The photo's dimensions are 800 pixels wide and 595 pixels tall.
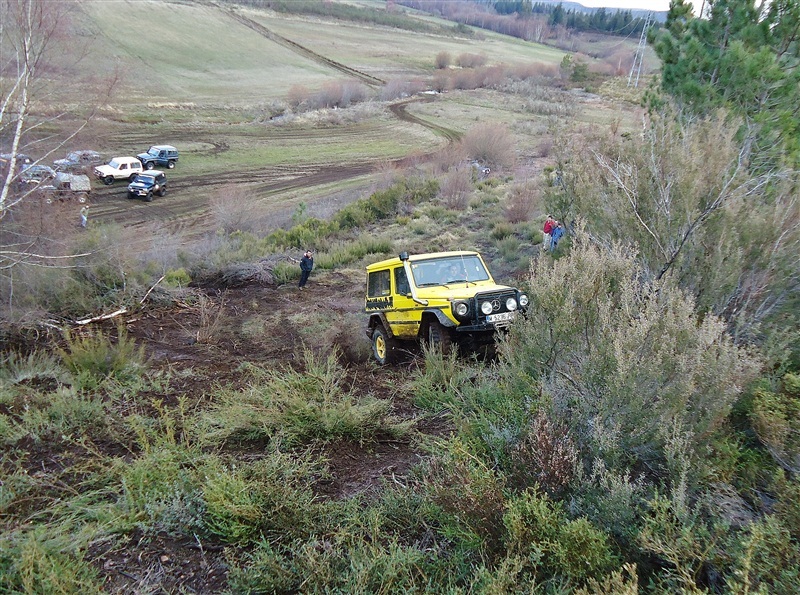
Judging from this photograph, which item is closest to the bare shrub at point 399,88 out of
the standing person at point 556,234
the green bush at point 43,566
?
the standing person at point 556,234

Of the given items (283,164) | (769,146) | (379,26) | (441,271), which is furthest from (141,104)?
(379,26)

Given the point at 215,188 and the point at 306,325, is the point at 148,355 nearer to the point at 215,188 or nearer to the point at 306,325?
the point at 306,325

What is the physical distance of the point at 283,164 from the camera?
40094 millimetres

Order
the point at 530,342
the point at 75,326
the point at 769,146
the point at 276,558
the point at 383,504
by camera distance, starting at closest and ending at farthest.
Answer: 1. the point at 276,558
2. the point at 383,504
3. the point at 530,342
4. the point at 769,146
5. the point at 75,326

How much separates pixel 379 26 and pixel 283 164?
7370 cm

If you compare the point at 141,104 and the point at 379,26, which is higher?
the point at 379,26

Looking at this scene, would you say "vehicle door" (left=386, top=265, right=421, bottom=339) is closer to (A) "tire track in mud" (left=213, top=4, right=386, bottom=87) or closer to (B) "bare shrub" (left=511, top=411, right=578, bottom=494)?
(B) "bare shrub" (left=511, top=411, right=578, bottom=494)

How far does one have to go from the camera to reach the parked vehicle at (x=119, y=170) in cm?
3098

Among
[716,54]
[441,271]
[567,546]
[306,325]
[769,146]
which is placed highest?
[716,54]

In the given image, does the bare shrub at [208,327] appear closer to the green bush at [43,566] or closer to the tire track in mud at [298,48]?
the green bush at [43,566]

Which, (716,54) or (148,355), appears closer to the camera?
(716,54)

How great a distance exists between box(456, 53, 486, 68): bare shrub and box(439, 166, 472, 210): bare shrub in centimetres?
5575

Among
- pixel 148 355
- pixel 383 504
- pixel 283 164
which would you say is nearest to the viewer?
pixel 383 504

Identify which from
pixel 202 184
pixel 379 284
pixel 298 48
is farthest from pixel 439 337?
pixel 298 48
